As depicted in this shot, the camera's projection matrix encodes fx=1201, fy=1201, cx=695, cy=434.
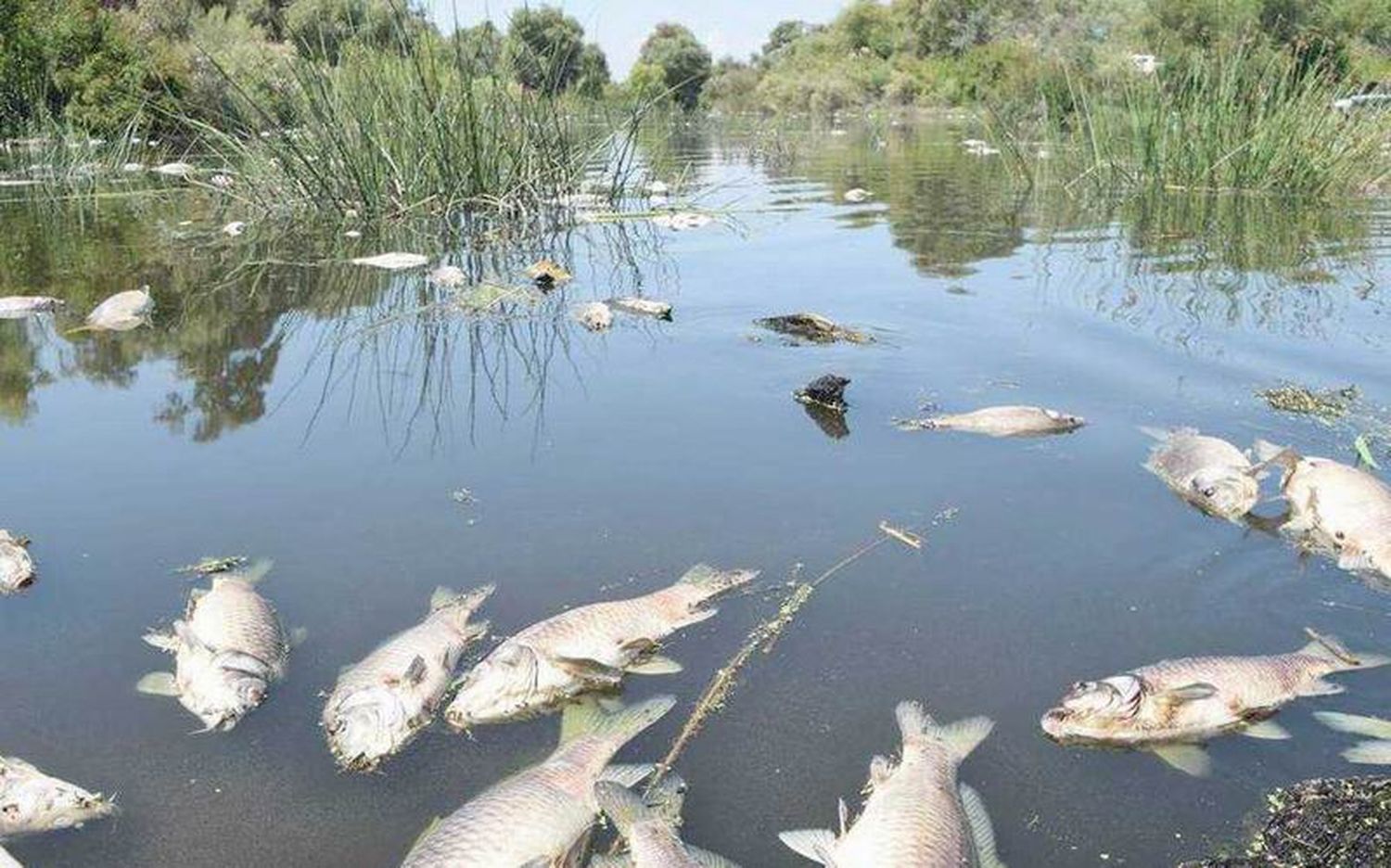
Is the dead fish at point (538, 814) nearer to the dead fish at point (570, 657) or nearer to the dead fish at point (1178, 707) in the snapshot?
the dead fish at point (570, 657)

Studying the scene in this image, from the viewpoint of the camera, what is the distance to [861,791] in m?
2.85

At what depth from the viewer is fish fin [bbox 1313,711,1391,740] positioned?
3.00 m

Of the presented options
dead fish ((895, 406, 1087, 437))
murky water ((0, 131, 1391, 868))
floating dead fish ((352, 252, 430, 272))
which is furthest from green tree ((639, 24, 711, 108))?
dead fish ((895, 406, 1087, 437))

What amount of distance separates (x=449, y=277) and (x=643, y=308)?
5.71 feet

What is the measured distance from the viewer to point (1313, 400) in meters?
5.62

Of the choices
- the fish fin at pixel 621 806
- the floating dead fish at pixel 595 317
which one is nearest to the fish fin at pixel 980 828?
the fish fin at pixel 621 806

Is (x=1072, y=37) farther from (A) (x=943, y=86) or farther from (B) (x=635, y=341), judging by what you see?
(B) (x=635, y=341)

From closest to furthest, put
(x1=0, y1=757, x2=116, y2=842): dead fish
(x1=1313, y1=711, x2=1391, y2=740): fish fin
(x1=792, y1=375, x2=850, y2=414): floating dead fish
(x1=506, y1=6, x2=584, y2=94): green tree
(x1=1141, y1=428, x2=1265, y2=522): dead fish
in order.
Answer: (x1=0, y1=757, x2=116, y2=842): dead fish
(x1=1313, y1=711, x2=1391, y2=740): fish fin
(x1=1141, y1=428, x2=1265, y2=522): dead fish
(x1=792, y1=375, x2=850, y2=414): floating dead fish
(x1=506, y1=6, x2=584, y2=94): green tree

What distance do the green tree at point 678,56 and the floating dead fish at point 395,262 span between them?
48.3 metres

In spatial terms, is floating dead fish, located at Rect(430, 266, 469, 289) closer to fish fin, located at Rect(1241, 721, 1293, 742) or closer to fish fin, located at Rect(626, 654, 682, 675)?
fish fin, located at Rect(626, 654, 682, 675)

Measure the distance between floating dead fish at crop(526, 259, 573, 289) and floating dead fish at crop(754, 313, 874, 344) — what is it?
2.17 meters

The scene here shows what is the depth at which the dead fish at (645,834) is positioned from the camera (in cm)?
244

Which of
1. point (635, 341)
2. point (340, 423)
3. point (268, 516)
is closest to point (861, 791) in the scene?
point (268, 516)

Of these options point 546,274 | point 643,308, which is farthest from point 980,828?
point 546,274
